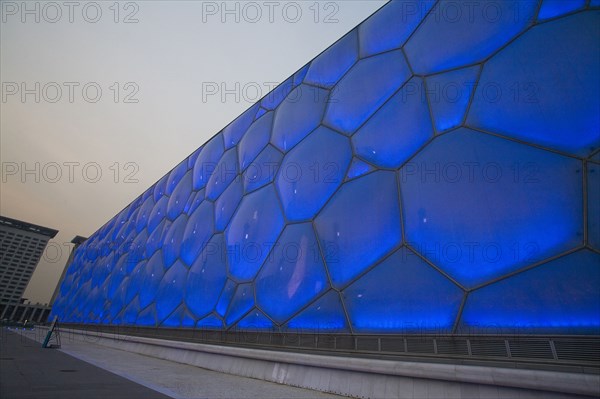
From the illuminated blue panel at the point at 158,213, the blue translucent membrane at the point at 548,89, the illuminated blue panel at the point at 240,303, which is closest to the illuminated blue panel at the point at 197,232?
the illuminated blue panel at the point at 240,303

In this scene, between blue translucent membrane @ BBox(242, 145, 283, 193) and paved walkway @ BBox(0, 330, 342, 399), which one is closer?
paved walkway @ BBox(0, 330, 342, 399)

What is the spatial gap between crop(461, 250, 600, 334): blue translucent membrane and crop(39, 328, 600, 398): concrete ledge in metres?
0.56

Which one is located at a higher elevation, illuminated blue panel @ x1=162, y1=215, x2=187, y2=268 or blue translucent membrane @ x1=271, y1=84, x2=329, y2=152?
blue translucent membrane @ x1=271, y1=84, x2=329, y2=152

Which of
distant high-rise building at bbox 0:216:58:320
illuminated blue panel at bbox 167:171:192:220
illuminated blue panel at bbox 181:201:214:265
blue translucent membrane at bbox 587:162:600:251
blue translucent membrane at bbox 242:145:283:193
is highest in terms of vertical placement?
distant high-rise building at bbox 0:216:58:320

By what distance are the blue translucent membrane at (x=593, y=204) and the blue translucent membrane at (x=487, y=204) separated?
0.07m

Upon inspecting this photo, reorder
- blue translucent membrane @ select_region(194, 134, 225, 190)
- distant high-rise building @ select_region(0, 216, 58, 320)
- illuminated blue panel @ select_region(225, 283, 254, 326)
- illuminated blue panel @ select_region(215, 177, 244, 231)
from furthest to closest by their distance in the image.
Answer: distant high-rise building @ select_region(0, 216, 58, 320), blue translucent membrane @ select_region(194, 134, 225, 190), illuminated blue panel @ select_region(215, 177, 244, 231), illuminated blue panel @ select_region(225, 283, 254, 326)

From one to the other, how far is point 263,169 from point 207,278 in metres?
2.76

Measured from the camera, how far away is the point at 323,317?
444 centimetres

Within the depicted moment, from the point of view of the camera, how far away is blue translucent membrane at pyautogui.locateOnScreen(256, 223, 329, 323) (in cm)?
486

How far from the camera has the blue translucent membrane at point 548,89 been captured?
9.85 feet

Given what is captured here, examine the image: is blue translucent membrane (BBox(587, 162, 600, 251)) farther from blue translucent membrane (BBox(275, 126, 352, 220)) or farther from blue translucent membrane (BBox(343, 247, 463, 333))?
blue translucent membrane (BBox(275, 126, 352, 220))

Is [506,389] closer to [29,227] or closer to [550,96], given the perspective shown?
[550,96]

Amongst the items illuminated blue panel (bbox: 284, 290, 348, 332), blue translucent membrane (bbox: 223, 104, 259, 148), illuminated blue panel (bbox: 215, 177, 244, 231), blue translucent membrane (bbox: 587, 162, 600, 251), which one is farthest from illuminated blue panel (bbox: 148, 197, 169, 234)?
blue translucent membrane (bbox: 587, 162, 600, 251)

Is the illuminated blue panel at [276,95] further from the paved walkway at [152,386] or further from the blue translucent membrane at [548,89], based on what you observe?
the paved walkway at [152,386]
